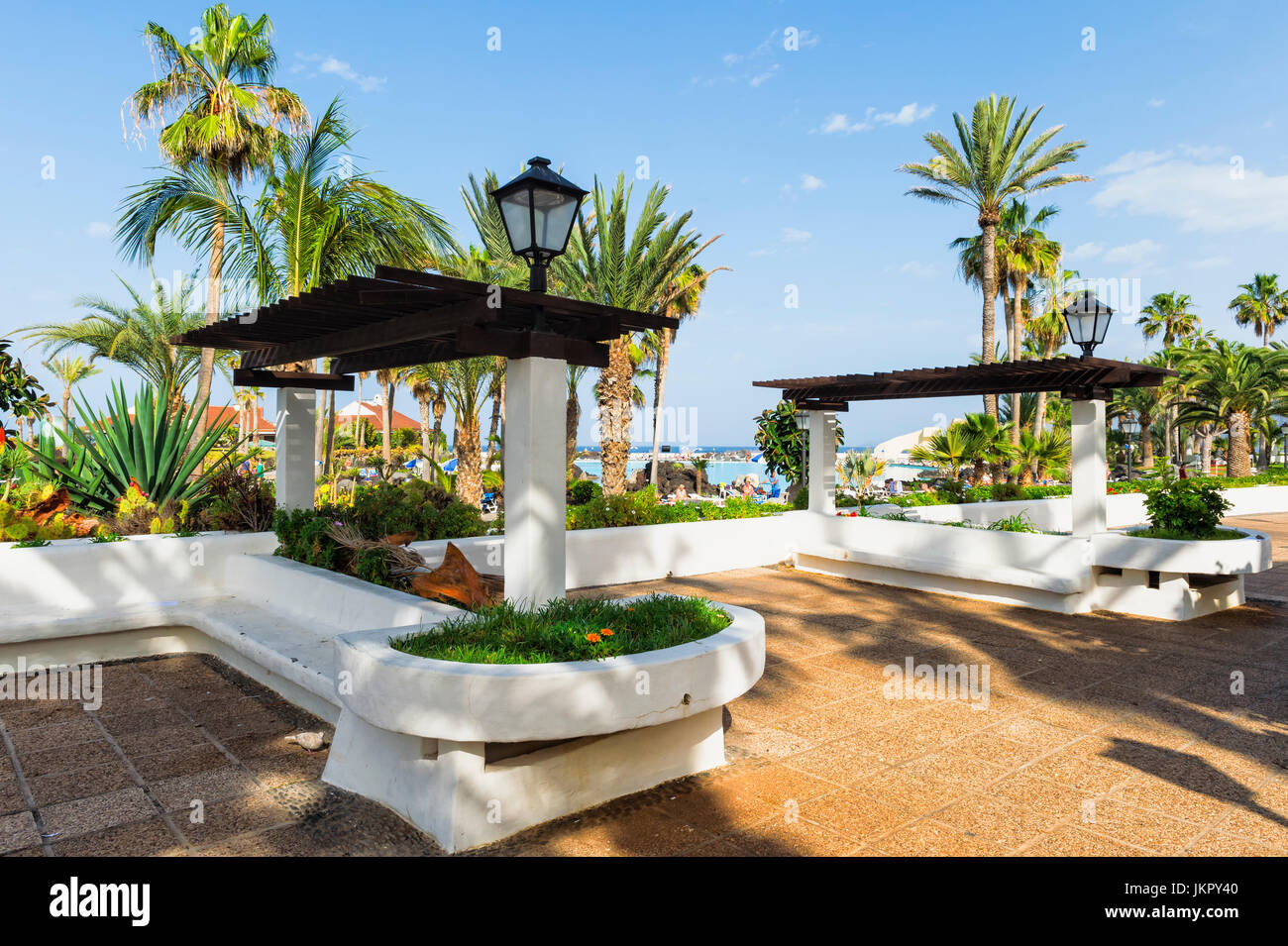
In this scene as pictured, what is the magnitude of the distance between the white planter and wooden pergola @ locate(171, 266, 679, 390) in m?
1.74

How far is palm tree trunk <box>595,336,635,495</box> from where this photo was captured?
1546 cm

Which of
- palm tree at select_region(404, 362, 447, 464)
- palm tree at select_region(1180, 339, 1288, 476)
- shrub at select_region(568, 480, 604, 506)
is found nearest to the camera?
shrub at select_region(568, 480, 604, 506)

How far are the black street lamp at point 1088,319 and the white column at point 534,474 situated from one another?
21.6 feet

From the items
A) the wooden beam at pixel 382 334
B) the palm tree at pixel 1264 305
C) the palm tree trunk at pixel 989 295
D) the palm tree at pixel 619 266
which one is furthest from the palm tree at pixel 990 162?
the palm tree at pixel 1264 305

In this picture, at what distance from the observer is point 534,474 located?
422 centimetres

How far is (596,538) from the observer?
945 centimetres

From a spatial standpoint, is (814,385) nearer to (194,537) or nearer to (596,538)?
(596,538)

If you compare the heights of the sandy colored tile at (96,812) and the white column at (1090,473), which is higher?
the white column at (1090,473)

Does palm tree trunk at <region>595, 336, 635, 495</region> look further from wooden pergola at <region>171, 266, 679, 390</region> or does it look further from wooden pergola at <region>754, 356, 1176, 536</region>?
wooden pergola at <region>171, 266, 679, 390</region>

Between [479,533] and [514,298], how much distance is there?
194 inches

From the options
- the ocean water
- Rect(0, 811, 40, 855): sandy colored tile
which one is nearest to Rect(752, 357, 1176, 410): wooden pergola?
the ocean water

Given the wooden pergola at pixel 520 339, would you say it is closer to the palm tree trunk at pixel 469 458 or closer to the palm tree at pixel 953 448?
the palm tree trunk at pixel 469 458

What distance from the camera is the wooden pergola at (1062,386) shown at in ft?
27.0
